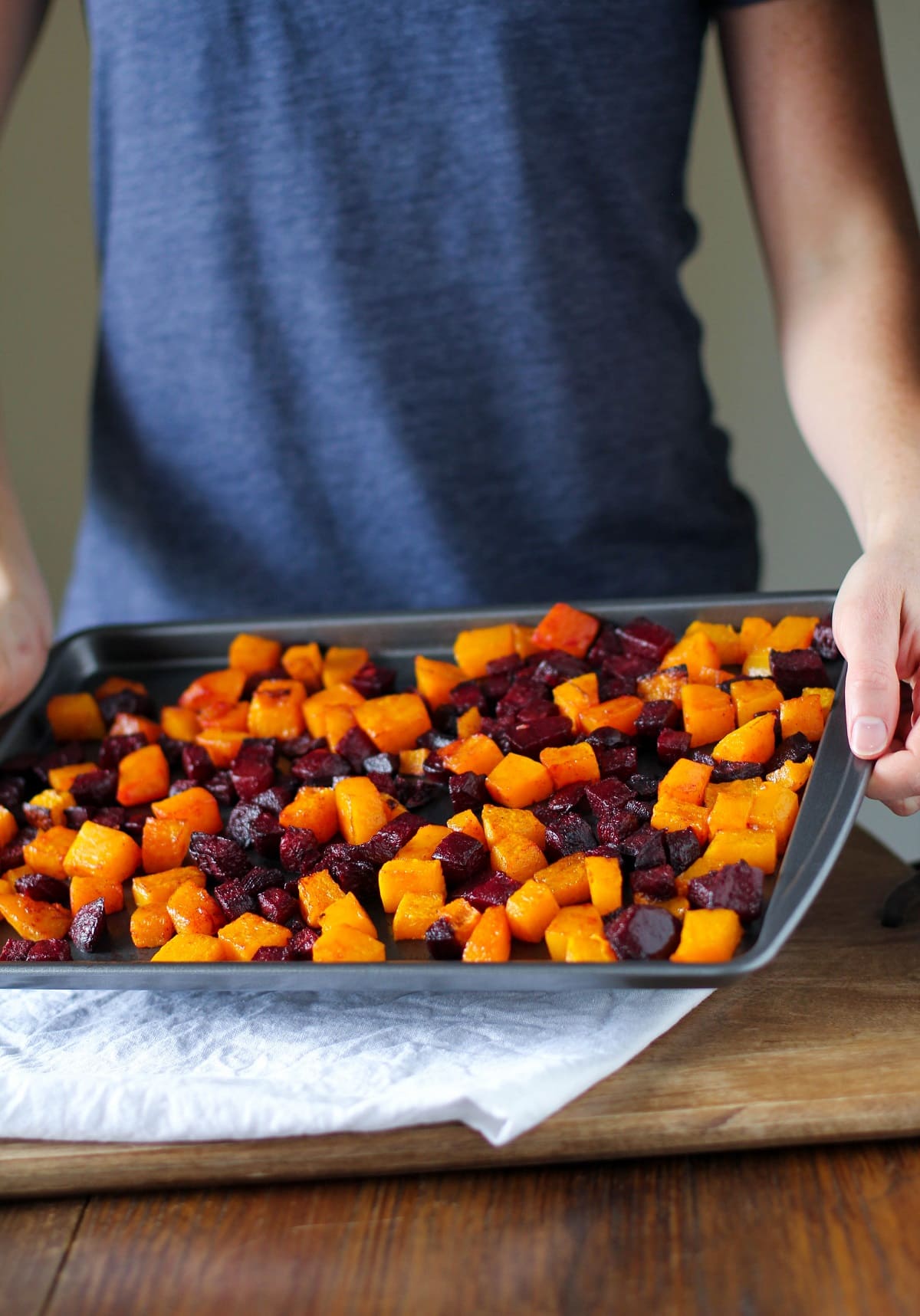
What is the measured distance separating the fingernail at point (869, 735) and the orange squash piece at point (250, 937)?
651 mm

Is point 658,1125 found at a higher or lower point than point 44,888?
lower

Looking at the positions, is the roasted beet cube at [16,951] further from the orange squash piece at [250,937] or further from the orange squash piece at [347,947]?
the orange squash piece at [347,947]

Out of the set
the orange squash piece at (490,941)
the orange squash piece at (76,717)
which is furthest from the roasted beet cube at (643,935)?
the orange squash piece at (76,717)

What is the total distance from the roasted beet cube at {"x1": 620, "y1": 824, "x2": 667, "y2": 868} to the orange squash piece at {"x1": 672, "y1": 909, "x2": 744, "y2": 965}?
0.44ft

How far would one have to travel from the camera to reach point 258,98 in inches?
82.3

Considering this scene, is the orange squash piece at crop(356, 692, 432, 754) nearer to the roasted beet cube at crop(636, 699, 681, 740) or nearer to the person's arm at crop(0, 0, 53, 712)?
the roasted beet cube at crop(636, 699, 681, 740)

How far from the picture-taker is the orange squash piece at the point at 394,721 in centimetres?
179

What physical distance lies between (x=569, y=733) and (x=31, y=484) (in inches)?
A: 105

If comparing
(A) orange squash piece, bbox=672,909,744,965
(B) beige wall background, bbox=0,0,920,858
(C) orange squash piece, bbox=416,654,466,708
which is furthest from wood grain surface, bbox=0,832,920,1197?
(B) beige wall background, bbox=0,0,920,858

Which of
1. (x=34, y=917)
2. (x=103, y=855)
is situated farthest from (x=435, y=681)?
(x=34, y=917)

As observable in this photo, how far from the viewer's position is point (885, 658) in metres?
1.43

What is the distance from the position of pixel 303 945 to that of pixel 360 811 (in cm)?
25

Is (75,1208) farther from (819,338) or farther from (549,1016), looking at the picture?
(819,338)

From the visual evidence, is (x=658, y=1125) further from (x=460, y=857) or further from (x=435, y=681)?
(x=435, y=681)
